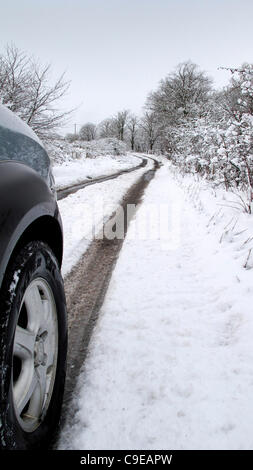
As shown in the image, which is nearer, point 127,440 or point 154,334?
point 127,440

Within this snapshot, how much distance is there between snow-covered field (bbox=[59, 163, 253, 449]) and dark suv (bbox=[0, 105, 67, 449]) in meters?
0.46

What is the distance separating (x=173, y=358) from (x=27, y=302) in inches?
54.3

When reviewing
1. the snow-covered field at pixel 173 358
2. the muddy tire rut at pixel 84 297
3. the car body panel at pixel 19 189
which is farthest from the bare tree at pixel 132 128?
the car body panel at pixel 19 189

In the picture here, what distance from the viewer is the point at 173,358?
2.18 meters

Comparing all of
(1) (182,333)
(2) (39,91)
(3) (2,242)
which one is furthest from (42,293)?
(2) (39,91)

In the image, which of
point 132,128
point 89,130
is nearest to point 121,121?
point 132,128

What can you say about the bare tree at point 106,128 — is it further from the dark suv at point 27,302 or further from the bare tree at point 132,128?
the dark suv at point 27,302

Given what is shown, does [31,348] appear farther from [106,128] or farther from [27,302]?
[106,128]

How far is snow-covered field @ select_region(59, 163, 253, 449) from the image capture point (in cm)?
159

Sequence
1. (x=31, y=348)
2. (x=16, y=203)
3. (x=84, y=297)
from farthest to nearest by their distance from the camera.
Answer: (x=84, y=297) → (x=31, y=348) → (x=16, y=203)

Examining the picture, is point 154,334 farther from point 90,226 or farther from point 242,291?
point 90,226

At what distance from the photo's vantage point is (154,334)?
2.50 m

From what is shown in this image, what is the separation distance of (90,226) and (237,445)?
197 inches

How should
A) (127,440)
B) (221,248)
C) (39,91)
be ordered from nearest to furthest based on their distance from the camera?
(127,440) < (221,248) < (39,91)
